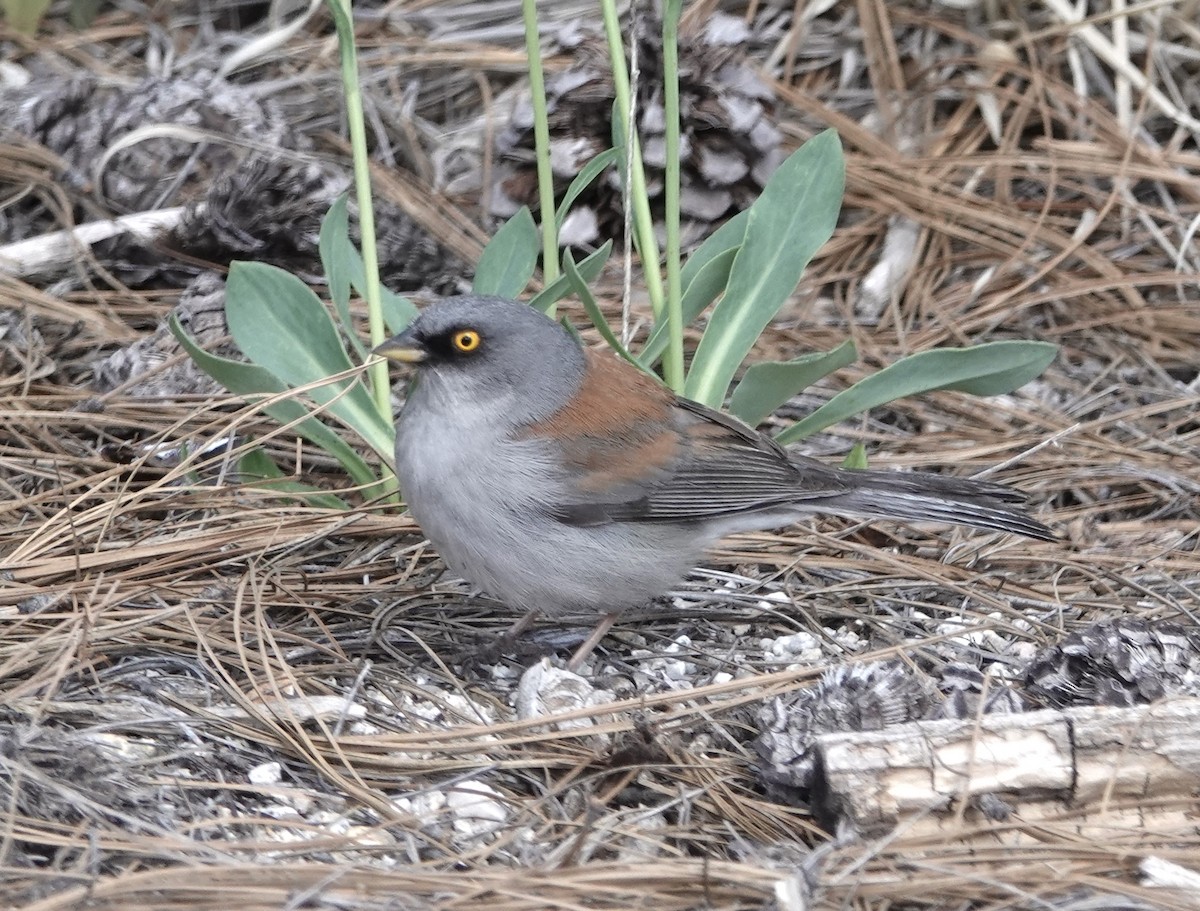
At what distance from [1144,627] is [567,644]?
1485 millimetres

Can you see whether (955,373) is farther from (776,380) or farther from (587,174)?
(587,174)

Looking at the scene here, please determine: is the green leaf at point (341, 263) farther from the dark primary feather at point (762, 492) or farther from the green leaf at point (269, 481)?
the dark primary feather at point (762, 492)

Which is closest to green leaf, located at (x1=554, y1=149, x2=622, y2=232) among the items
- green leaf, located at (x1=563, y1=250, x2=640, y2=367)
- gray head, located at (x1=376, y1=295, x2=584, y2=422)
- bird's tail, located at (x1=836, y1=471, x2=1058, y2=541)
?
green leaf, located at (x1=563, y1=250, x2=640, y2=367)

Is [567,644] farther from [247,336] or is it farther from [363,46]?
[363,46]

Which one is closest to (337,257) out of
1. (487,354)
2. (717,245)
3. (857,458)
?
(487,354)

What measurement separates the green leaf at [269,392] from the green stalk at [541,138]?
811 millimetres

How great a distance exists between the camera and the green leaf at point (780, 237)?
4.23 m

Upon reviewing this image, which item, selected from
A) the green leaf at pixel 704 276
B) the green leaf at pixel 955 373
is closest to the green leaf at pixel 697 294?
the green leaf at pixel 704 276

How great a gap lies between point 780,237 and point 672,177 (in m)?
0.40

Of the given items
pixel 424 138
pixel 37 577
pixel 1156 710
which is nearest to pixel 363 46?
pixel 424 138

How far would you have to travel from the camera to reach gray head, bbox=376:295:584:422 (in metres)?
3.55

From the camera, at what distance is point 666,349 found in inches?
168

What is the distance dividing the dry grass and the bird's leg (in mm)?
82

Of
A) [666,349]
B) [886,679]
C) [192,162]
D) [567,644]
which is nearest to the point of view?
[886,679]
